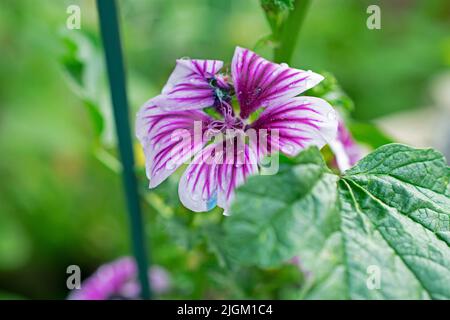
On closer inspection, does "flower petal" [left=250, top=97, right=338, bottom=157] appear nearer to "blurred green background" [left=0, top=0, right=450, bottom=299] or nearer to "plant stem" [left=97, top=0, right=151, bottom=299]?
"plant stem" [left=97, top=0, right=151, bottom=299]

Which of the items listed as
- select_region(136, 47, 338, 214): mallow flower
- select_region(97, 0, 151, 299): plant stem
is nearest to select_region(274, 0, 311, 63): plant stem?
select_region(136, 47, 338, 214): mallow flower

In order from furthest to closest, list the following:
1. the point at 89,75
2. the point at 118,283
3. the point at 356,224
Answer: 1. the point at 118,283
2. the point at 89,75
3. the point at 356,224

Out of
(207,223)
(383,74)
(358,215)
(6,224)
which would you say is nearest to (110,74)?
(207,223)

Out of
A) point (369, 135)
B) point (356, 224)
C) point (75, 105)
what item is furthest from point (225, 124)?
point (75, 105)

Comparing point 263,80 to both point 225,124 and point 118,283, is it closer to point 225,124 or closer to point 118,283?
point 225,124
